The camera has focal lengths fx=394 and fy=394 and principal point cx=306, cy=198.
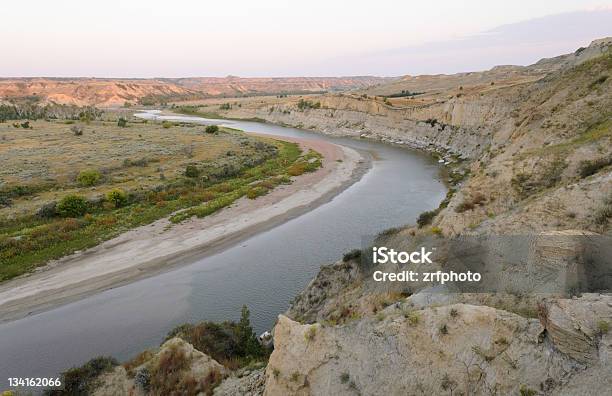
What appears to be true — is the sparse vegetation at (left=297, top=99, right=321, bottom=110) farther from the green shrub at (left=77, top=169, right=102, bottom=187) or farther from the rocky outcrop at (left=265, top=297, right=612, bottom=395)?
the rocky outcrop at (left=265, top=297, right=612, bottom=395)

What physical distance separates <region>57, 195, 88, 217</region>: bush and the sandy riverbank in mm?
6126

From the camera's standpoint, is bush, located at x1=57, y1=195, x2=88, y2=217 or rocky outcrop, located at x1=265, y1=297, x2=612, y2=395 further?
bush, located at x1=57, y1=195, x2=88, y2=217

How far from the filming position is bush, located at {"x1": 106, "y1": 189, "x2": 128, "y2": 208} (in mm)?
33656

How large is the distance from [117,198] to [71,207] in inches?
151

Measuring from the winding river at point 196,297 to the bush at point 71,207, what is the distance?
12.7 metres

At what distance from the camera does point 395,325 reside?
29.4 feet

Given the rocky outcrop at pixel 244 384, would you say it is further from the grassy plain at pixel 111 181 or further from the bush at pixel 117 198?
the bush at pixel 117 198

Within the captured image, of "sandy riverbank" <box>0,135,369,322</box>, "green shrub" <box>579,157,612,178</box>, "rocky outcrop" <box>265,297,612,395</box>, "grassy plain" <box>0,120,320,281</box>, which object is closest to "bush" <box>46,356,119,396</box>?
"rocky outcrop" <box>265,297,612,395</box>

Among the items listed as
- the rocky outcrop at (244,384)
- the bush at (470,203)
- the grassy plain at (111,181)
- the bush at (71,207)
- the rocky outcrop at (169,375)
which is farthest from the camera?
the bush at (71,207)

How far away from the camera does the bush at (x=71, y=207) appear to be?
3053 cm

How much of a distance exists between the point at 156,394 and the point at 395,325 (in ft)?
23.4

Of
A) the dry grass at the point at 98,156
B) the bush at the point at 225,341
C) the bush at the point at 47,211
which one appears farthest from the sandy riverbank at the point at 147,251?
the dry grass at the point at 98,156

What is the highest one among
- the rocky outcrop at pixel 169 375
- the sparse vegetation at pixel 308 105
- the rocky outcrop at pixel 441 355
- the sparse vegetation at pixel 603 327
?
the sparse vegetation at pixel 308 105

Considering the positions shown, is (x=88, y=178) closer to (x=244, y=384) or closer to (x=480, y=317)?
(x=244, y=384)
